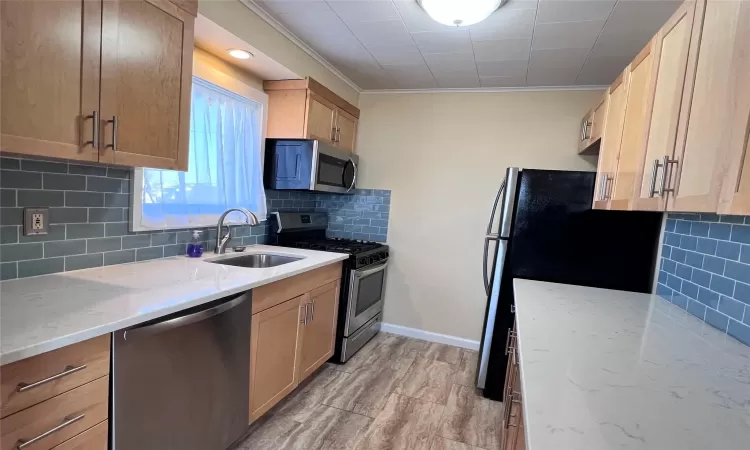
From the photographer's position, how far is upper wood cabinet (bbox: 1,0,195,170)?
1070mm

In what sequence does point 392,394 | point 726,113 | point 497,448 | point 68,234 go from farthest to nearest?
point 392,394 < point 497,448 < point 68,234 < point 726,113

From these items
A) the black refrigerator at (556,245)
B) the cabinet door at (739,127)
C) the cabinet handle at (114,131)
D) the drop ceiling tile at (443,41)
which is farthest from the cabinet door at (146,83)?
the black refrigerator at (556,245)

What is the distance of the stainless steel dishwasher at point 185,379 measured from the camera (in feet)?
3.90

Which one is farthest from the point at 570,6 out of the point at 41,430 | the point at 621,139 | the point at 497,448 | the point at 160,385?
the point at 41,430

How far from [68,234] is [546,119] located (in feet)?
10.7

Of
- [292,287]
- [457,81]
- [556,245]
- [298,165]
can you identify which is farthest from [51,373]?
[457,81]

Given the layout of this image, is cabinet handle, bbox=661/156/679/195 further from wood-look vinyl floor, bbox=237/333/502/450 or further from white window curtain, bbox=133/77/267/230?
white window curtain, bbox=133/77/267/230

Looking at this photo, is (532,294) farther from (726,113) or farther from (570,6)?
(570,6)

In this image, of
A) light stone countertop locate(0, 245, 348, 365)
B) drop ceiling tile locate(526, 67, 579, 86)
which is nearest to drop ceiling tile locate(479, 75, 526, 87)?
drop ceiling tile locate(526, 67, 579, 86)

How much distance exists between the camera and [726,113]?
36.0 inches

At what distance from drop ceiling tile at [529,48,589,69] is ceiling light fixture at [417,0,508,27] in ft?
2.40

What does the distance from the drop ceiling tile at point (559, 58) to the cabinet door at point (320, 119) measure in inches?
59.8

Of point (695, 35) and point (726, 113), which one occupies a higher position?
point (695, 35)

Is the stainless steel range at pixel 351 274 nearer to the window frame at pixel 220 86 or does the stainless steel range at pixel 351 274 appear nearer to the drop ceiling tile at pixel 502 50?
the window frame at pixel 220 86
